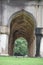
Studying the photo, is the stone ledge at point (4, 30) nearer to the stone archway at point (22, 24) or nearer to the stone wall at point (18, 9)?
the stone wall at point (18, 9)

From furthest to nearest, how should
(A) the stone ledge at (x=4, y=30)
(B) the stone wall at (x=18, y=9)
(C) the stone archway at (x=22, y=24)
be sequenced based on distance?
1. (C) the stone archway at (x=22, y=24)
2. (B) the stone wall at (x=18, y=9)
3. (A) the stone ledge at (x=4, y=30)

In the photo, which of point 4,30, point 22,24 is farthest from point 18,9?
point 22,24

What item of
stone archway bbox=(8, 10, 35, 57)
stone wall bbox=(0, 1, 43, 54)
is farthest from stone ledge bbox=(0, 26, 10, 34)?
stone archway bbox=(8, 10, 35, 57)

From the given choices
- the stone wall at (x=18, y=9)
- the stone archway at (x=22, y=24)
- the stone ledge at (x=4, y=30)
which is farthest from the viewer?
the stone archway at (x=22, y=24)

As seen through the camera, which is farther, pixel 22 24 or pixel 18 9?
pixel 22 24

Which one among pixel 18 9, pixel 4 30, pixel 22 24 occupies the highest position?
pixel 18 9

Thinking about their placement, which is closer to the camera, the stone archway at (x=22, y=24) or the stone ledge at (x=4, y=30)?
the stone ledge at (x=4, y=30)

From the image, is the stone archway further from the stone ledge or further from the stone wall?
the stone ledge

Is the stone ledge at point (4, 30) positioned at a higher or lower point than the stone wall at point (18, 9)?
lower

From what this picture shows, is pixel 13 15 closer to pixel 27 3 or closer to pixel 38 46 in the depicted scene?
pixel 27 3

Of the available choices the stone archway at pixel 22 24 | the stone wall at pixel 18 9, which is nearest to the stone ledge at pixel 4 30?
the stone wall at pixel 18 9

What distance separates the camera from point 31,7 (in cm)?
2006

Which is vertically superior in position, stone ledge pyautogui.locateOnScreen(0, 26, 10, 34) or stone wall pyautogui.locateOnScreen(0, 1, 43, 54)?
stone wall pyautogui.locateOnScreen(0, 1, 43, 54)

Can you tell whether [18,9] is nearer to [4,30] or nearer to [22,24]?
[4,30]
